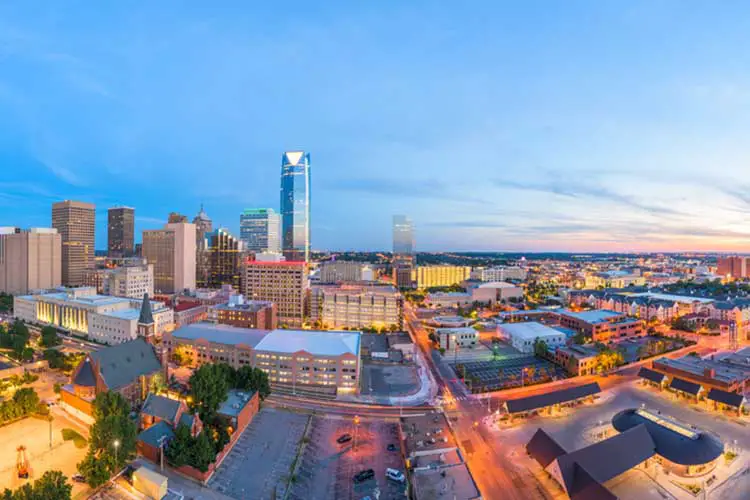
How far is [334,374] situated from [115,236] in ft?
520

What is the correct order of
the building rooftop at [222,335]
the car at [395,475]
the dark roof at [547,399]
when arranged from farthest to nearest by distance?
the building rooftop at [222,335] < the dark roof at [547,399] < the car at [395,475]

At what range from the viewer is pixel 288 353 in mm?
45406

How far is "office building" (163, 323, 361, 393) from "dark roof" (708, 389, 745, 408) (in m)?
34.9

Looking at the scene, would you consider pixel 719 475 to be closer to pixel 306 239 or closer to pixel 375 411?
pixel 375 411

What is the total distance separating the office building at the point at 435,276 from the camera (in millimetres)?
132750

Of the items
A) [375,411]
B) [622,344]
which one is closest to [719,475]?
[375,411]

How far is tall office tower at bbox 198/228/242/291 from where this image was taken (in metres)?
128

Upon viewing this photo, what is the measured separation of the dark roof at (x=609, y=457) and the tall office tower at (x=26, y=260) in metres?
126

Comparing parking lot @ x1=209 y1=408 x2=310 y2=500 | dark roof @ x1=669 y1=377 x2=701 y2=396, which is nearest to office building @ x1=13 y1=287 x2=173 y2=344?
parking lot @ x1=209 y1=408 x2=310 y2=500

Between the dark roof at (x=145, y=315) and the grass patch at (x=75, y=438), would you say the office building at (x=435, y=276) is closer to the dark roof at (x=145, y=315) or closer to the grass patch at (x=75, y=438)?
the dark roof at (x=145, y=315)

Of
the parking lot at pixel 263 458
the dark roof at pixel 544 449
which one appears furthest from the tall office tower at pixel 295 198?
the dark roof at pixel 544 449

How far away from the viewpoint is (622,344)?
202 feet

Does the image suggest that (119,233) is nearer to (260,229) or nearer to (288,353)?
(260,229)

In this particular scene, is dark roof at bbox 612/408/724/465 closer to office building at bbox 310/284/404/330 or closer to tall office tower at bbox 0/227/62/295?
office building at bbox 310/284/404/330
